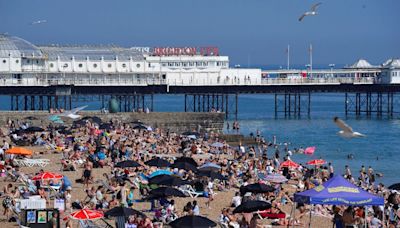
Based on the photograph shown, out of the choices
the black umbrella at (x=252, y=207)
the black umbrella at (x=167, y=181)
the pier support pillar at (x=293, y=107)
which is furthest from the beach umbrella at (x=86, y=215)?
the pier support pillar at (x=293, y=107)

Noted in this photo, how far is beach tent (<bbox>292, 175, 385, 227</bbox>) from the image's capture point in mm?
21266

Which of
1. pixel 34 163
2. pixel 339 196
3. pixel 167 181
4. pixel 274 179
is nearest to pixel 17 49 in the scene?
pixel 34 163

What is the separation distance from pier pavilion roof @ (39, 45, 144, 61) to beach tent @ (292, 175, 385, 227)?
5526 cm

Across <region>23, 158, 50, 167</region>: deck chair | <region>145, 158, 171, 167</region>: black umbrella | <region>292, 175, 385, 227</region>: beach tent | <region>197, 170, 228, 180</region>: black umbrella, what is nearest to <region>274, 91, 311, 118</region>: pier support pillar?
<region>23, 158, 50, 167</region>: deck chair

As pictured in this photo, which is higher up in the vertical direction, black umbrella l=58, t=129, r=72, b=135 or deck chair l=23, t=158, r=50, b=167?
black umbrella l=58, t=129, r=72, b=135

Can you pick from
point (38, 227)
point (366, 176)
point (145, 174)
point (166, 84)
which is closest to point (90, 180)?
point (145, 174)

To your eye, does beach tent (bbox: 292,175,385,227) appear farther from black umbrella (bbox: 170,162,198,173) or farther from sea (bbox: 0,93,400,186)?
sea (bbox: 0,93,400,186)

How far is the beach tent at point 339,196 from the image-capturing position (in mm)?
21266

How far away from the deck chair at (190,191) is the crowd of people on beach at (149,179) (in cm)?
3

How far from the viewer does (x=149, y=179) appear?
2748cm

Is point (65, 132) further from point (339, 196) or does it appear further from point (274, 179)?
point (339, 196)

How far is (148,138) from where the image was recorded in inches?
1861

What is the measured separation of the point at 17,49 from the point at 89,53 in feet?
20.1

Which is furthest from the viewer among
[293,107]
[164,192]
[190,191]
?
[293,107]
